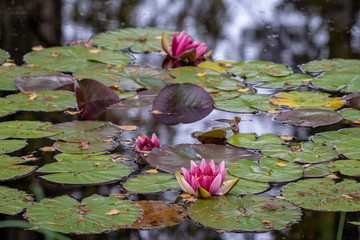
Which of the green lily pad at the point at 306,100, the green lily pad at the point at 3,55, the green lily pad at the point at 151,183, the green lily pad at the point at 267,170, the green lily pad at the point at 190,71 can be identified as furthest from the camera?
the green lily pad at the point at 3,55

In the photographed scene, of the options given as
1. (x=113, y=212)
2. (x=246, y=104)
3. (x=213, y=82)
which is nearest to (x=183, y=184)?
(x=113, y=212)

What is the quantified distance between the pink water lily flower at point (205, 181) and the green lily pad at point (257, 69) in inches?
66.0

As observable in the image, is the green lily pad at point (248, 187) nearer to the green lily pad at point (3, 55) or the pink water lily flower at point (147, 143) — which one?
the pink water lily flower at point (147, 143)

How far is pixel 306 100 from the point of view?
3414mm

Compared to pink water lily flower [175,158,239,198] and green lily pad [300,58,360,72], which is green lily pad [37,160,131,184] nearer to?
pink water lily flower [175,158,239,198]

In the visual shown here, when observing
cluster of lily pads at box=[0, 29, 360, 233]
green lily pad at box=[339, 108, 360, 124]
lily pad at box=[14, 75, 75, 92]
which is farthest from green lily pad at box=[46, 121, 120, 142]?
green lily pad at box=[339, 108, 360, 124]


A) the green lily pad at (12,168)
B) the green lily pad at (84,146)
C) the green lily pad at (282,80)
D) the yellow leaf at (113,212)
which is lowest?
the yellow leaf at (113,212)

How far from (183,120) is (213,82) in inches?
23.1

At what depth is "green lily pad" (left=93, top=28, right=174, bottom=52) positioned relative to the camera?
172 inches

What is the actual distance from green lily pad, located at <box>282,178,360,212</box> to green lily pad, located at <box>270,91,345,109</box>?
100 centimetres

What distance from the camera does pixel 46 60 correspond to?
4.01 m

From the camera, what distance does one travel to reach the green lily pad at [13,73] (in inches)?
141

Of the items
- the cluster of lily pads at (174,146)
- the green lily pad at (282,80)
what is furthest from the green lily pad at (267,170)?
the green lily pad at (282,80)

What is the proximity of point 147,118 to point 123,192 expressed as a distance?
95 centimetres
